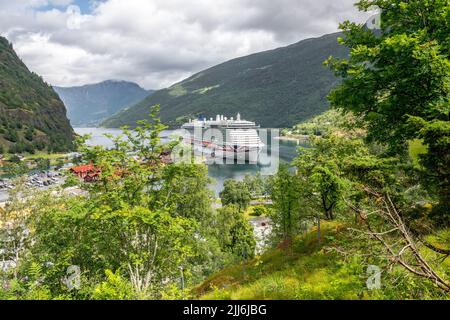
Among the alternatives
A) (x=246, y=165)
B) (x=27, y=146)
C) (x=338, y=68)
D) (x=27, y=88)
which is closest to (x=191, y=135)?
(x=246, y=165)

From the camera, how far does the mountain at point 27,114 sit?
418ft


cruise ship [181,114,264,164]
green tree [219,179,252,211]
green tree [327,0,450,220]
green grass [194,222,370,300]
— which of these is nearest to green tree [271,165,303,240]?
green grass [194,222,370,300]

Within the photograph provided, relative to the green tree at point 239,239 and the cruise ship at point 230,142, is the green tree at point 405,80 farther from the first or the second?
the cruise ship at point 230,142

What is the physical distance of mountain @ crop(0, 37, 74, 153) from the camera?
12730 cm

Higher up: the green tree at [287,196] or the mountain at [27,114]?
the mountain at [27,114]

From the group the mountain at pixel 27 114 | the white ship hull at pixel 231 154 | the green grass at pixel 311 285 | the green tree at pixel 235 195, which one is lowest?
the green tree at pixel 235 195

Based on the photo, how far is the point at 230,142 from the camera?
123m

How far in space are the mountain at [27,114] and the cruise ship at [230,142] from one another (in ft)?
224

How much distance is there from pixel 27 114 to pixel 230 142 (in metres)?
104

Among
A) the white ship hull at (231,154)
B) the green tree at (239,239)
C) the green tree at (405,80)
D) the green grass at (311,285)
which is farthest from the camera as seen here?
the white ship hull at (231,154)

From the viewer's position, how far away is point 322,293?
5742mm

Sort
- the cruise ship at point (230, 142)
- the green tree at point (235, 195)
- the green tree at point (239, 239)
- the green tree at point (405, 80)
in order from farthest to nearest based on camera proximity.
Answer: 1. the cruise ship at point (230, 142)
2. the green tree at point (235, 195)
3. the green tree at point (239, 239)
4. the green tree at point (405, 80)

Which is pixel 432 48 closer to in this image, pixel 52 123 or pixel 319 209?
pixel 319 209

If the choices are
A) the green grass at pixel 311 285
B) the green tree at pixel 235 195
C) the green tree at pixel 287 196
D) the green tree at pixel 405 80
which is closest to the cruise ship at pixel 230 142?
the green tree at pixel 235 195
